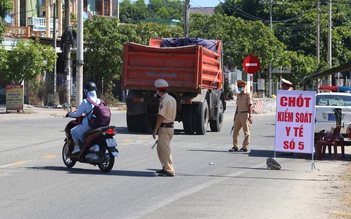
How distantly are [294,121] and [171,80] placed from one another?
7.65m

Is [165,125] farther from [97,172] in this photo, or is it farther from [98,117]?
[97,172]

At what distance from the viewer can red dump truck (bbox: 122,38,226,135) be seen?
22172 millimetres

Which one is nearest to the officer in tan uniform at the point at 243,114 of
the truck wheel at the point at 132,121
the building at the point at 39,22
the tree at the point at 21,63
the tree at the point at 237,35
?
the truck wheel at the point at 132,121

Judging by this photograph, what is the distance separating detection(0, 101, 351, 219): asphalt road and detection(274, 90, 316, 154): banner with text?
52 cm

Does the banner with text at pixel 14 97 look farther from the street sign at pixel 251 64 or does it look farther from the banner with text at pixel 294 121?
the banner with text at pixel 294 121

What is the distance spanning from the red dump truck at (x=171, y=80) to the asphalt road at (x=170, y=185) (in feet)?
10.7

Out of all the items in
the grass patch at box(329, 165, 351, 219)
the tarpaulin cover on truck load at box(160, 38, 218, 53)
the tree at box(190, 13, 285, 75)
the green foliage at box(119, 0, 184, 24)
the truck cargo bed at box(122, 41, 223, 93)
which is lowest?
the grass patch at box(329, 165, 351, 219)

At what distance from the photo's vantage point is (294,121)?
1511 centimetres

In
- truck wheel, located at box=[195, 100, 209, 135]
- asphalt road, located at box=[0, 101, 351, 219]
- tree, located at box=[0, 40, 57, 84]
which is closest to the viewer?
asphalt road, located at box=[0, 101, 351, 219]

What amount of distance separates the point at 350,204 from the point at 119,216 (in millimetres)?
3513

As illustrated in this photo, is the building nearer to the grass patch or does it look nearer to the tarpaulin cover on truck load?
the tarpaulin cover on truck load

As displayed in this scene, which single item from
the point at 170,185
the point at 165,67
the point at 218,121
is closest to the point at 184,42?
the point at 165,67

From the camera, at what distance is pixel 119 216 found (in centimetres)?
938

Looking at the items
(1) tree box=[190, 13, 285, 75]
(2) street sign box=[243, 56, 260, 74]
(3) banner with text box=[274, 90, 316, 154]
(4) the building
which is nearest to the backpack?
(3) banner with text box=[274, 90, 316, 154]
